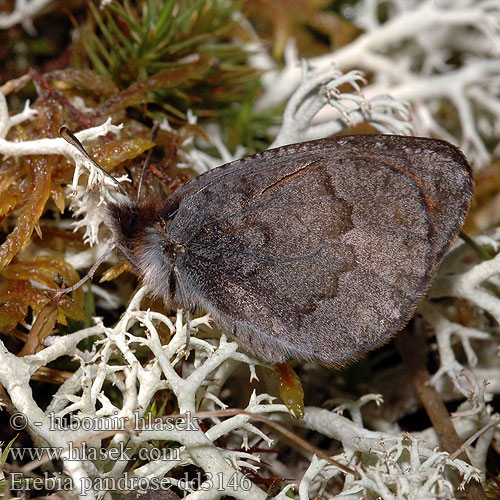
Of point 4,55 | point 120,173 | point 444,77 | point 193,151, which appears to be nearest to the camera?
point 120,173

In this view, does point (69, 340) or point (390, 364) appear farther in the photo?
point (390, 364)

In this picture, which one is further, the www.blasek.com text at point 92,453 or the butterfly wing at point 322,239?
the butterfly wing at point 322,239

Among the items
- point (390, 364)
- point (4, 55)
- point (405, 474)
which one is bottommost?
point (390, 364)

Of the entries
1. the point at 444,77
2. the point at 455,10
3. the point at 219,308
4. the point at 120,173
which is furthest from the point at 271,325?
the point at 455,10

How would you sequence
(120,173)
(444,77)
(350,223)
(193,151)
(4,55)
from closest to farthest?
(350,223), (120,173), (193,151), (4,55), (444,77)

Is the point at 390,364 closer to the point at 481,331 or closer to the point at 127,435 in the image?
the point at 481,331

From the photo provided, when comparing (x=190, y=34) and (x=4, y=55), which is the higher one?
(x=4, y=55)

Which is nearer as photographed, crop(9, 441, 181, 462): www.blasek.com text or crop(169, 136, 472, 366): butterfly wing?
crop(9, 441, 181, 462): www.blasek.com text

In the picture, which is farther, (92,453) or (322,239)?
(322,239)
